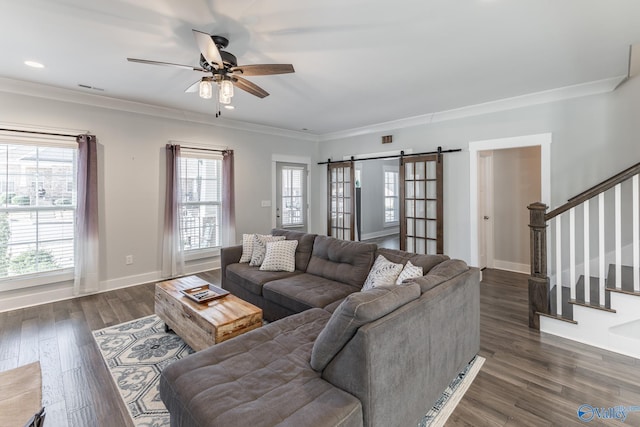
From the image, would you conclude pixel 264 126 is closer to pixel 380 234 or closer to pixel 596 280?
pixel 380 234

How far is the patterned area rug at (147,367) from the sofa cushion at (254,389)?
618 mm

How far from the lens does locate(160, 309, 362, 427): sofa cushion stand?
1.27 meters

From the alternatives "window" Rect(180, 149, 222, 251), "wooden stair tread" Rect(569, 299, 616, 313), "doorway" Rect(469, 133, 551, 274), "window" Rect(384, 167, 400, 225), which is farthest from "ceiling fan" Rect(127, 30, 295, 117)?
"window" Rect(384, 167, 400, 225)

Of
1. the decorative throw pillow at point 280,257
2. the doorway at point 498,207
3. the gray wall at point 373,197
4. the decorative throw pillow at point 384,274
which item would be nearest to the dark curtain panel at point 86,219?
the decorative throw pillow at point 280,257

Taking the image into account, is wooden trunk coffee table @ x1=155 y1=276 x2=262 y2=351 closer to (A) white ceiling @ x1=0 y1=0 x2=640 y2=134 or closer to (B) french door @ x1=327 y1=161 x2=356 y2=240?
(A) white ceiling @ x1=0 y1=0 x2=640 y2=134

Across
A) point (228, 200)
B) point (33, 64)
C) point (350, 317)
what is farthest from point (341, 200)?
point (350, 317)

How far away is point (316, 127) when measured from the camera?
6.18 m

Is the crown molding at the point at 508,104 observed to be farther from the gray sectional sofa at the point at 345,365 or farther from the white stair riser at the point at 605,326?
the gray sectional sofa at the point at 345,365

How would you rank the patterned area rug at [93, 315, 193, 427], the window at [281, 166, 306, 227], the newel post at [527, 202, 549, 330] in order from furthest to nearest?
the window at [281, 166, 306, 227], the newel post at [527, 202, 549, 330], the patterned area rug at [93, 315, 193, 427]

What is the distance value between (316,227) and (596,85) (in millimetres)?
5350

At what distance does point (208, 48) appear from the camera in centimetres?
212

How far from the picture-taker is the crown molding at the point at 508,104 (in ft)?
11.6

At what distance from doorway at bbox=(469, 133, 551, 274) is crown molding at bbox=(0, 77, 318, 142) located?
417 cm

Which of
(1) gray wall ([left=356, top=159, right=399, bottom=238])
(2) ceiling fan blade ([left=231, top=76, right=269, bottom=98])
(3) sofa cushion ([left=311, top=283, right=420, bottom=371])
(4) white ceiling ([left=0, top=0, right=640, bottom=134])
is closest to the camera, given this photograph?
(3) sofa cushion ([left=311, top=283, right=420, bottom=371])
